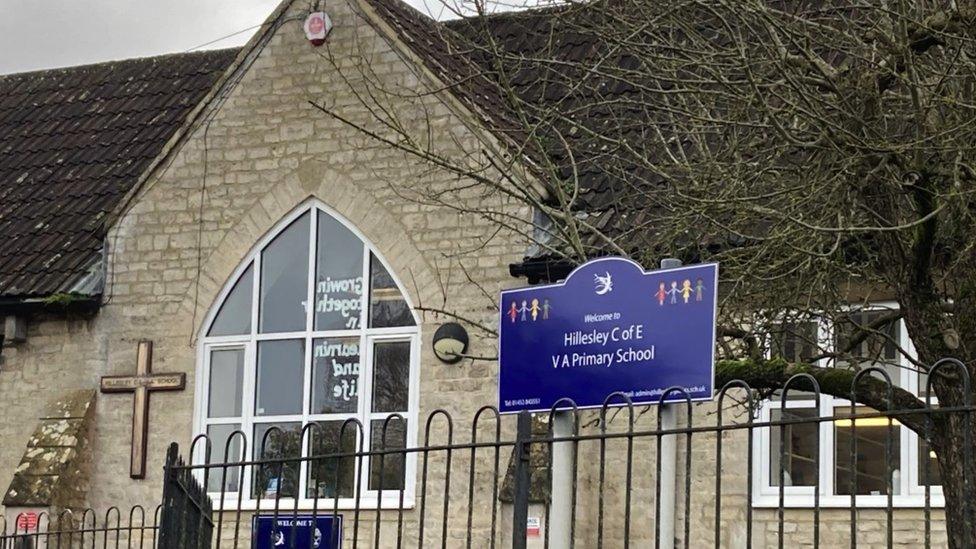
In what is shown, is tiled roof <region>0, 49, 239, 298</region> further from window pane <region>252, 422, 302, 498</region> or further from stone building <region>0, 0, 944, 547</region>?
window pane <region>252, 422, 302, 498</region>

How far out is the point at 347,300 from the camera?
16594 mm

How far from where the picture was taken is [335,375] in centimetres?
1648

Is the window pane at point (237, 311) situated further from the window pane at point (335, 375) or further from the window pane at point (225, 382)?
the window pane at point (335, 375)

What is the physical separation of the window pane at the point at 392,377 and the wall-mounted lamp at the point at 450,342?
1.93 ft

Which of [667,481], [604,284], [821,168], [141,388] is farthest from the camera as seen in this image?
[141,388]

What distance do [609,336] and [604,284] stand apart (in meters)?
0.29

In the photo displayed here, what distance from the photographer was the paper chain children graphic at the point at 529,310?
8.65m

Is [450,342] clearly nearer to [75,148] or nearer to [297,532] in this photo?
[297,532]

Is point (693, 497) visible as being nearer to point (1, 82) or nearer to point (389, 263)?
point (389, 263)

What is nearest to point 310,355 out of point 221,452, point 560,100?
point 221,452

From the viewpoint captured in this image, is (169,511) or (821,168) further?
(821,168)

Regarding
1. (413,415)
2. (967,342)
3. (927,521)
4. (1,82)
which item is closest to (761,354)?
(967,342)

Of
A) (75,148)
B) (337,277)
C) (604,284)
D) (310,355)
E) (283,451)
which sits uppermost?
(75,148)

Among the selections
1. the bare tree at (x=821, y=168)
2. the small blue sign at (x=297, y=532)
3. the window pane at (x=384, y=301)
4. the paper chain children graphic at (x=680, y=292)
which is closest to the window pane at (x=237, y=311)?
the window pane at (x=384, y=301)
